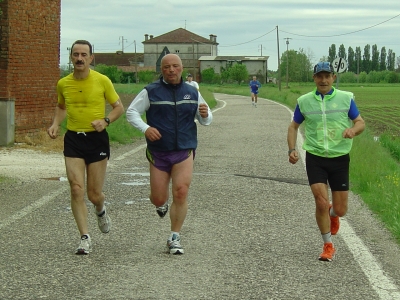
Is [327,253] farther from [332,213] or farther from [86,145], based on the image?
Result: [86,145]

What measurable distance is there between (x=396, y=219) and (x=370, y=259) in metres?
1.95

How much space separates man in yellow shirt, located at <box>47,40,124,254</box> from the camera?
766cm

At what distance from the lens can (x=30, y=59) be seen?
19.0 meters

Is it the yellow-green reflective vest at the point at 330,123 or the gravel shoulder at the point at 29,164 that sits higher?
the yellow-green reflective vest at the point at 330,123

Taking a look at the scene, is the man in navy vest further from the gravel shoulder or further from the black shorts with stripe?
the gravel shoulder

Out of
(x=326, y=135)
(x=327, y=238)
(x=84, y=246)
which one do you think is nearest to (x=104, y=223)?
(x=84, y=246)

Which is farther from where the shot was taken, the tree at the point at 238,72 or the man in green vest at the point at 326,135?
the tree at the point at 238,72

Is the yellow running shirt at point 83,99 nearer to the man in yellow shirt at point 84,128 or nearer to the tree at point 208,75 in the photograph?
the man in yellow shirt at point 84,128

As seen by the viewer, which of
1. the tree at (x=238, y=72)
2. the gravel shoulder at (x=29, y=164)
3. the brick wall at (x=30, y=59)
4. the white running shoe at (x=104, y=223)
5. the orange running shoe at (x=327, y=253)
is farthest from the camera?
the tree at (x=238, y=72)

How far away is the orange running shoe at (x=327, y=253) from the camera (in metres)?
7.17

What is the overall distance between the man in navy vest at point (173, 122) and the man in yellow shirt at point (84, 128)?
0.37 meters

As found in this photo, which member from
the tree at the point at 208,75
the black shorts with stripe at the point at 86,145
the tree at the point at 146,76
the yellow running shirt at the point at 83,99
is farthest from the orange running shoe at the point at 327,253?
the tree at the point at 208,75

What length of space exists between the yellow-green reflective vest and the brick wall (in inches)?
461

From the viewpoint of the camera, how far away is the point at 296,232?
857 cm
